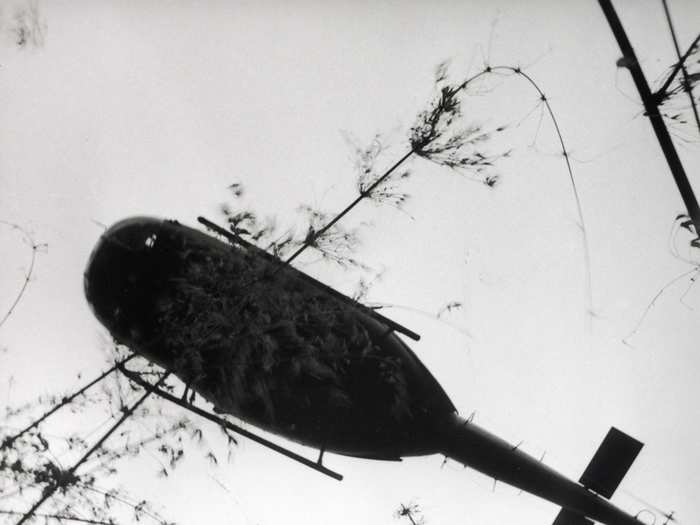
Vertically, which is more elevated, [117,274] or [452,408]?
[452,408]

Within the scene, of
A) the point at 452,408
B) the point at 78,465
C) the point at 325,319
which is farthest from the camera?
the point at 452,408

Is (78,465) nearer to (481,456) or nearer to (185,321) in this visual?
(185,321)

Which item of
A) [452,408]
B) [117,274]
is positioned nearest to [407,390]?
[452,408]

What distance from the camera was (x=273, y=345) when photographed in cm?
417

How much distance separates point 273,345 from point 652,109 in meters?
3.31

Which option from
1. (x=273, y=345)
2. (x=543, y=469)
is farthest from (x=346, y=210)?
(x=543, y=469)

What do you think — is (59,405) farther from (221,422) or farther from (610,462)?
(610,462)

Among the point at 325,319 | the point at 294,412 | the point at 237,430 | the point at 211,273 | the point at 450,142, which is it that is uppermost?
the point at 450,142

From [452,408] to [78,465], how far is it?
3.64 m

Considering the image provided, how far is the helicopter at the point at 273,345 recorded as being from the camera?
4238mm

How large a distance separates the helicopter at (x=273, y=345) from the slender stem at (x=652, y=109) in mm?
2330

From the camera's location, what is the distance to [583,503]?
16.7 feet

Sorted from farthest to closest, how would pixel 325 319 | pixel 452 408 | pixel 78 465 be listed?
pixel 452 408 → pixel 325 319 → pixel 78 465

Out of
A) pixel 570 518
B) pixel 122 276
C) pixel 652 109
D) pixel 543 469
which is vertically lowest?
pixel 122 276
